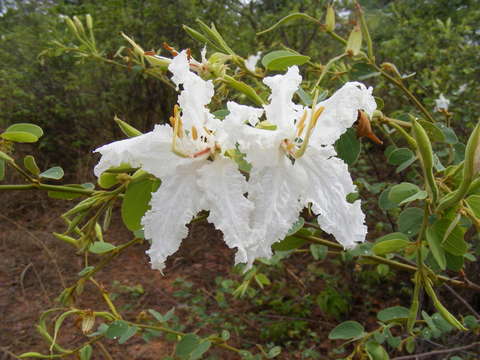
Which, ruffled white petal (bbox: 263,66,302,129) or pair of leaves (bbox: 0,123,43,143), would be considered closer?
ruffled white petal (bbox: 263,66,302,129)

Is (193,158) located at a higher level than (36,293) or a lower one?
higher

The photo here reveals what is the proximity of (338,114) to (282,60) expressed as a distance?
0.71ft

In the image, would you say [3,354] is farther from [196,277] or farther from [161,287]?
[196,277]

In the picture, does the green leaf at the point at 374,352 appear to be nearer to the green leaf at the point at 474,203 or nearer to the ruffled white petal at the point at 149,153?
the green leaf at the point at 474,203

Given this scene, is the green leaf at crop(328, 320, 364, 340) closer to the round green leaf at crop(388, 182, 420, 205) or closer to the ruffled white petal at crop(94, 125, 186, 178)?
the round green leaf at crop(388, 182, 420, 205)

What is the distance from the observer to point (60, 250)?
3350mm

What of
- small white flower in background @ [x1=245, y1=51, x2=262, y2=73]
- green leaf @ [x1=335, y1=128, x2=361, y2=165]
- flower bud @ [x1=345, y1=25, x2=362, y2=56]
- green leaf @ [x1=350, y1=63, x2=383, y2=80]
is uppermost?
flower bud @ [x1=345, y1=25, x2=362, y2=56]

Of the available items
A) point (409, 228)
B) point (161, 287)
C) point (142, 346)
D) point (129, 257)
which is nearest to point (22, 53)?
point (129, 257)

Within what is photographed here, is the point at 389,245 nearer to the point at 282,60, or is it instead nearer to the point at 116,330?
the point at 282,60

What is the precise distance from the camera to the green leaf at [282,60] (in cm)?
71

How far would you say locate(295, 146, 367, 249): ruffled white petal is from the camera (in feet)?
1.80

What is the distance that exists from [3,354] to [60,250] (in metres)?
1.10

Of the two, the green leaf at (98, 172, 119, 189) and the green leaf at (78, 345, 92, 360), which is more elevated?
the green leaf at (98, 172, 119, 189)

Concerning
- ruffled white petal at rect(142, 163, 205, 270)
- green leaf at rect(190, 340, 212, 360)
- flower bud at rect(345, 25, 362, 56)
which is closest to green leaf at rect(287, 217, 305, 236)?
ruffled white petal at rect(142, 163, 205, 270)
